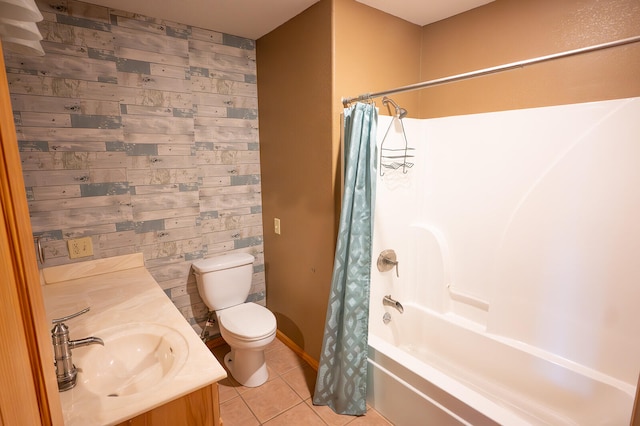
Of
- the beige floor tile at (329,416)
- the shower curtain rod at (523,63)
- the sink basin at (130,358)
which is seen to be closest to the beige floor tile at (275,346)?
the beige floor tile at (329,416)

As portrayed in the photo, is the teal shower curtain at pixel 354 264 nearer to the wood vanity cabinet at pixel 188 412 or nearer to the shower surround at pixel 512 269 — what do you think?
the shower surround at pixel 512 269

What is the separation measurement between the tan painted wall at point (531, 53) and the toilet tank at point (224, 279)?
1.82 meters

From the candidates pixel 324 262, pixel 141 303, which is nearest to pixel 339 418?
pixel 324 262

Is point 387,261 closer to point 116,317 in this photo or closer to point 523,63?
point 523,63

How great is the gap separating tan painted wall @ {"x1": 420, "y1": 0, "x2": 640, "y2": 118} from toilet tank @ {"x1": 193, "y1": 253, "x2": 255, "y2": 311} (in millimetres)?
1820

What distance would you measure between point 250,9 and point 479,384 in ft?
8.98

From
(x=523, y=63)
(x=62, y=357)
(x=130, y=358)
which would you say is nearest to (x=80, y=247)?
(x=130, y=358)

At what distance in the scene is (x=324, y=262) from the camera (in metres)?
2.12

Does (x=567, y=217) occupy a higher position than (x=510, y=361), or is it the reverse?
(x=567, y=217)

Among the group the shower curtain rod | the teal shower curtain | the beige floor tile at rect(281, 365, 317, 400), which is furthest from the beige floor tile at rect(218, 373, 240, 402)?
the shower curtain rod

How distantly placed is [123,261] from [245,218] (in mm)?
913

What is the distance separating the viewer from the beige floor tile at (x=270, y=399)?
6.40ft

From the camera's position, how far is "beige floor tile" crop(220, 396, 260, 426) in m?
1.87

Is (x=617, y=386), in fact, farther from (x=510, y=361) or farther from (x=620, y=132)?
(x=620, y=132)
